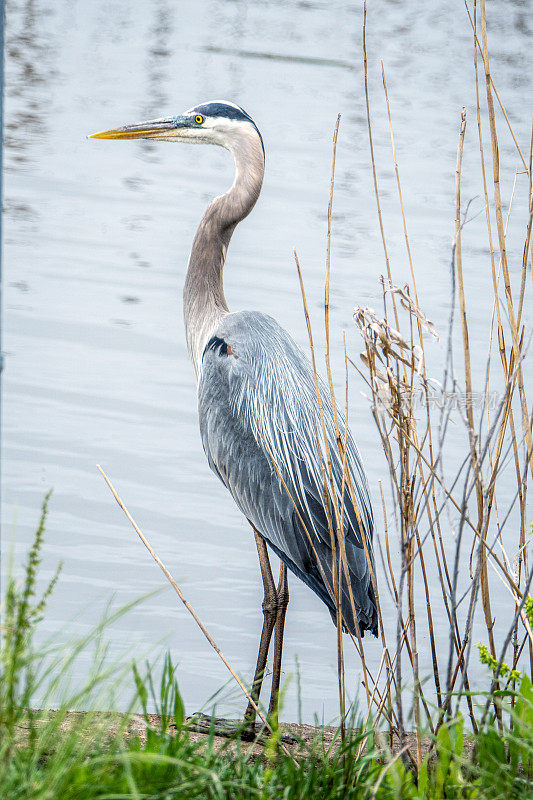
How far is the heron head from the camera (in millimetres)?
4340

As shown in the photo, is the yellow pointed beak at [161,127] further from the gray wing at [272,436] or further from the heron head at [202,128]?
the gray wing at [272,436]

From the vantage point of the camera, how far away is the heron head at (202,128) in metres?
4.34

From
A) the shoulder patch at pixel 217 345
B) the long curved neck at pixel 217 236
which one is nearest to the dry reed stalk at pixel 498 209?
the shoulder patch at pixel 217 345

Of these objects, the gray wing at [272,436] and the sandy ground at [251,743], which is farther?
the gray wing at [272,436]

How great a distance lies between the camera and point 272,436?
12.2ft

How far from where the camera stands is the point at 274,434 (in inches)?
146

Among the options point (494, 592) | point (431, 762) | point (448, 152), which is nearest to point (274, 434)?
point (431, 762)

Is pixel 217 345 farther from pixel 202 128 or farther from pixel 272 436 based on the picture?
pixel 202 128

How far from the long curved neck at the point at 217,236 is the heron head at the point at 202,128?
3cm

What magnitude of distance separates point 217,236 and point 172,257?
4.11 meters

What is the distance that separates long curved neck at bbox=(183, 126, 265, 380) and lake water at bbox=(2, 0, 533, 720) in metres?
1.10

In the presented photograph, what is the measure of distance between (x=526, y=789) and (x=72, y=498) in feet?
10.6

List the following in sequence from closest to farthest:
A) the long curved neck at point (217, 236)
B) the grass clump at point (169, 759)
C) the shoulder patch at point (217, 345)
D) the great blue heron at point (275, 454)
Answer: the grass clump at point (169, 759)
the great blue heron at point (275, 454)
the shoulder patch at point (217, 345)
the long curved neck at point (217, 236)

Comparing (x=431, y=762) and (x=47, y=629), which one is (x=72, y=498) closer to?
(x=47, y=629)
